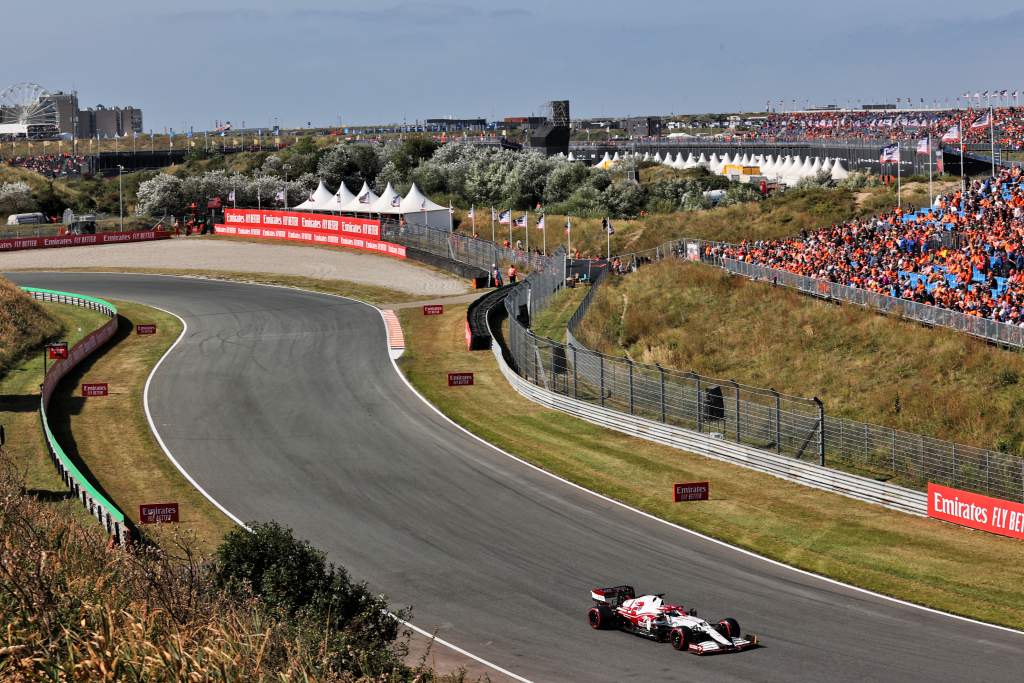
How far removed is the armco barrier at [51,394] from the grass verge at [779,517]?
39.9ft

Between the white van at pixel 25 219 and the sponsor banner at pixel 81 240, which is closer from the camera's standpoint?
the sponsor banner at pixel 81 240

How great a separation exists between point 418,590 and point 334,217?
61570mm

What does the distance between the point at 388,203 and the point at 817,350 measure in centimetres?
4177

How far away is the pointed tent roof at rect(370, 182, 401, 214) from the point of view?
3270 inches

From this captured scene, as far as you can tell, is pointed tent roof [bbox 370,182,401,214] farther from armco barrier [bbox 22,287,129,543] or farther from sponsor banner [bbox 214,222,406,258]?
armco barrier [bbox 22,287,129,543]

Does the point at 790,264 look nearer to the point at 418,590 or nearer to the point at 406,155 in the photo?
the point at 418,590

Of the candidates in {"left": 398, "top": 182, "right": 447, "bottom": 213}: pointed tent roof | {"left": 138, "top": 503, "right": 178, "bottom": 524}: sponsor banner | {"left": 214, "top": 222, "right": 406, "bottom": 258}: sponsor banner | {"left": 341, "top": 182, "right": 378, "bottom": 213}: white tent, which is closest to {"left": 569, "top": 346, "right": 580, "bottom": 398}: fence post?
{"left": 138, "top": 503, "right": 178, "bottom": 524}: sponsor banner

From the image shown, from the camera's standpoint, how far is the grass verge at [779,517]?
2625cm

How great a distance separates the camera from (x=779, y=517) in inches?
1227

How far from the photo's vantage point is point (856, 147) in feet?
402

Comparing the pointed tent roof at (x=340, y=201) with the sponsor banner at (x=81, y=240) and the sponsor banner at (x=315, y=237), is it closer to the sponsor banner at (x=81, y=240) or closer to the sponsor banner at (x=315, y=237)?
the sponsor banner at (x=315, y=237)

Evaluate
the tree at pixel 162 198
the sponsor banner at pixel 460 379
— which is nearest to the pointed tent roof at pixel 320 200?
the tree at pixel 162 198

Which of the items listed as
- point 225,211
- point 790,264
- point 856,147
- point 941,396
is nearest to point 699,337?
point 790,264

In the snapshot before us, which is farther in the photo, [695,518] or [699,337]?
[699,337]
